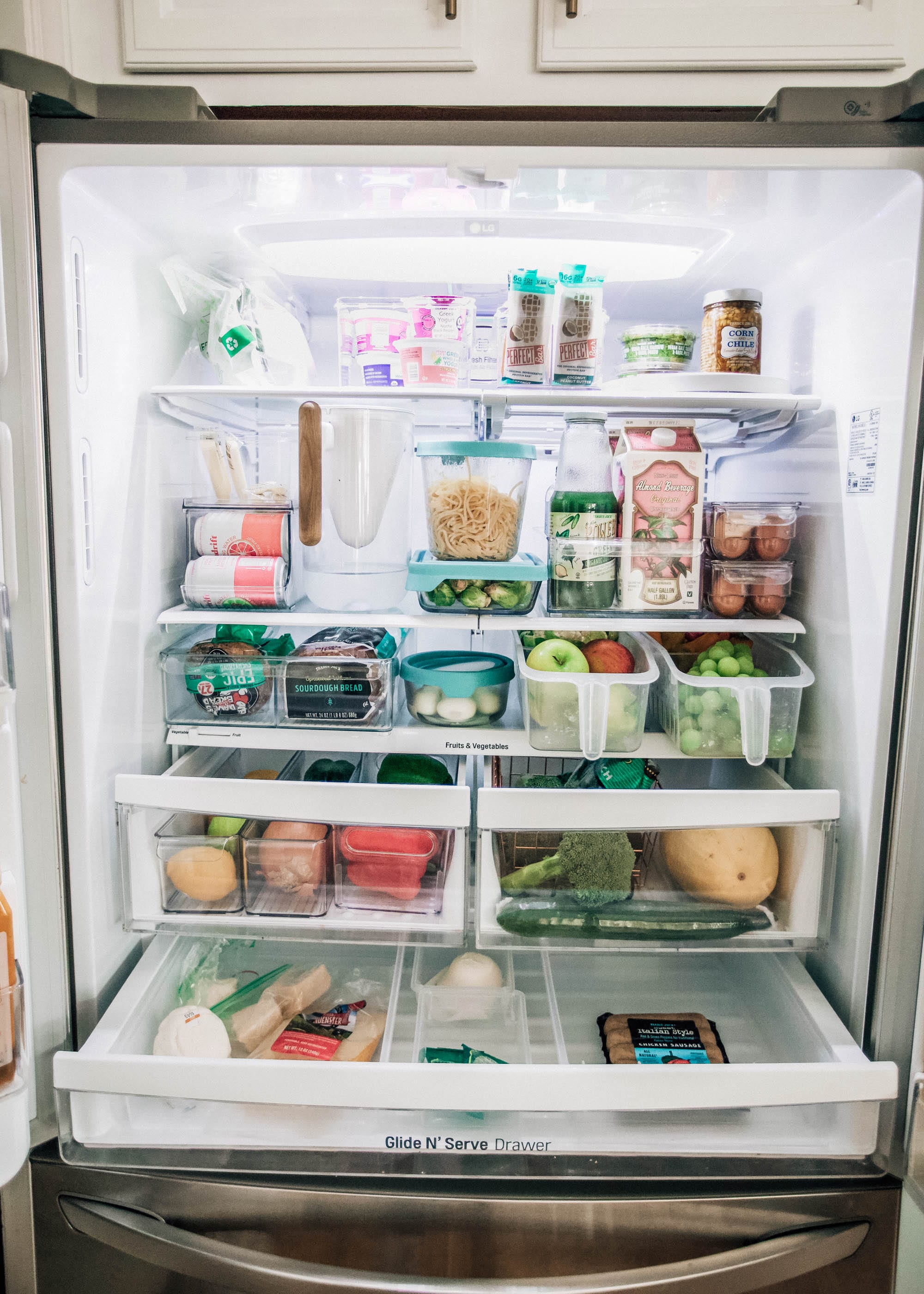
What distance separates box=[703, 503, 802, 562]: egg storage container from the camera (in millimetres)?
1204

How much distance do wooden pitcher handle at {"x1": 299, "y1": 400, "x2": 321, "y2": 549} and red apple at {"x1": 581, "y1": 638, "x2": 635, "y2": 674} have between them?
1.51 feet

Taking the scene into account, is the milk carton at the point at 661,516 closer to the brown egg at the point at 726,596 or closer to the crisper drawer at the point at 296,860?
the brown egg at the point at 726,596

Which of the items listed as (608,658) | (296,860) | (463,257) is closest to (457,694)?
(608,658)

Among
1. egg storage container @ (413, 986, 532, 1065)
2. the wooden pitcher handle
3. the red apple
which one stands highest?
the wooden pitcher handle

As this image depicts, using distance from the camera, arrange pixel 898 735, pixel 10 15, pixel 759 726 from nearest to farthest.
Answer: pixel 10 15 → pixel 898 735 → pixel 759 726

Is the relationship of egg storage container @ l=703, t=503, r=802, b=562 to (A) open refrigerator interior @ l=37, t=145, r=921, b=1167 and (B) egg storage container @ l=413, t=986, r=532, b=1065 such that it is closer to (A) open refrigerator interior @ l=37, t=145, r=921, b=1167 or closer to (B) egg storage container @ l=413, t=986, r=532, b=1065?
(A) open refrigerator interior @ l=37, t=145, r=921, b=1167

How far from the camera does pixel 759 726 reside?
1186mm

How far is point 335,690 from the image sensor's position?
124 centimetres

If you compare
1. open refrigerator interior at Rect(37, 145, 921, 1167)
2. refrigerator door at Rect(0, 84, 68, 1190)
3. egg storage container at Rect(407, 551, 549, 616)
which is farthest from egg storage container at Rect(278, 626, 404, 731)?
refrigerator door at Rect(0, 84, 68, 1190)

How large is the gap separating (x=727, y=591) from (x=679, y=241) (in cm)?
54

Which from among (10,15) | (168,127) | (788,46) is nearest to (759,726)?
(788,46)

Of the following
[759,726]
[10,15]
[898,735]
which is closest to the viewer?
[10,15]

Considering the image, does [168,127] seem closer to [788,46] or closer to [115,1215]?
[788,46]

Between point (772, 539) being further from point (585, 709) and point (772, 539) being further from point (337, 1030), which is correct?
point (337, 1030)
